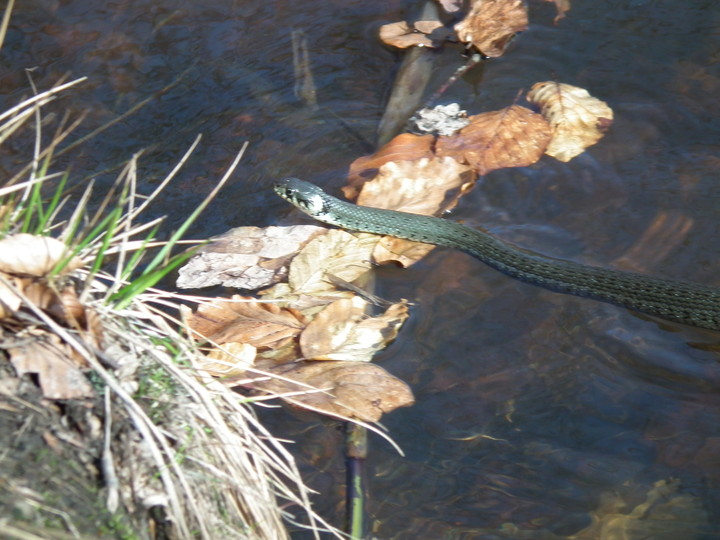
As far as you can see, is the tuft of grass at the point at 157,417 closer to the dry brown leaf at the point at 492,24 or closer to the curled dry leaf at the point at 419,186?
the curled dry leaf at the point at 419,186

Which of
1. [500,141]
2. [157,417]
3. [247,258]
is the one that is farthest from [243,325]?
[500,141]

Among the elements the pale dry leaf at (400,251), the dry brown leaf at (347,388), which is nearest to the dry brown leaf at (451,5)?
the pale dry leaf at (400,251)

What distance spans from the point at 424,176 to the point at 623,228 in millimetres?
1278

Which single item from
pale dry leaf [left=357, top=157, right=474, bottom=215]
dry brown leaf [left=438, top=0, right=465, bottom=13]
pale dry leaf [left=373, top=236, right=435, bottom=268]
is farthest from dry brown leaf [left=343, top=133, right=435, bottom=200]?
dry brown leaf [left=438, top=0, right=465, bottom=13]

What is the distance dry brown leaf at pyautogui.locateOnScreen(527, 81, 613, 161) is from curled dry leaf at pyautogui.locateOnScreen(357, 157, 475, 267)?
0.70 metres

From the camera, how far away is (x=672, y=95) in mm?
5488

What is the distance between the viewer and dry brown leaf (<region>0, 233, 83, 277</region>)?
215 cm

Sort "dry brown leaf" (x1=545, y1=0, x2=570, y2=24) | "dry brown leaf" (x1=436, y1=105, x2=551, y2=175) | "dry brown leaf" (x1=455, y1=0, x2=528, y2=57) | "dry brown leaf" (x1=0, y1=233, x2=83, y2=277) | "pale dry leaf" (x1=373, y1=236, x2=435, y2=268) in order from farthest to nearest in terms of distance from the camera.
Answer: "dry brown leaf" (x1=545, y1=0, x2=570, y2=24)
"dry brown leaf" (x1=455, y1=0, x2=528, y2=57)
"dry brown leaf" (x1=436, y1=105, x2=551, y2=175)
"pale dry leaf" (x1=373, y1=236, x2=435, y2=268)
"dry brown leaf" (x1=0, y1=233, x2=83, y2=277)

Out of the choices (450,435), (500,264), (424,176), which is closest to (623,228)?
(500,264)

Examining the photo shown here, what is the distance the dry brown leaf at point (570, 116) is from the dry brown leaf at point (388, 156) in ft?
2.74

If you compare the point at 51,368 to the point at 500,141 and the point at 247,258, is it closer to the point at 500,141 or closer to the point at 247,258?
the point at 247,258

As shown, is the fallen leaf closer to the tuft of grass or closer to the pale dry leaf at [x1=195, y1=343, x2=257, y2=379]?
the tuft of grass

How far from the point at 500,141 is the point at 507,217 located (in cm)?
60

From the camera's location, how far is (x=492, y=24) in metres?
6.08
